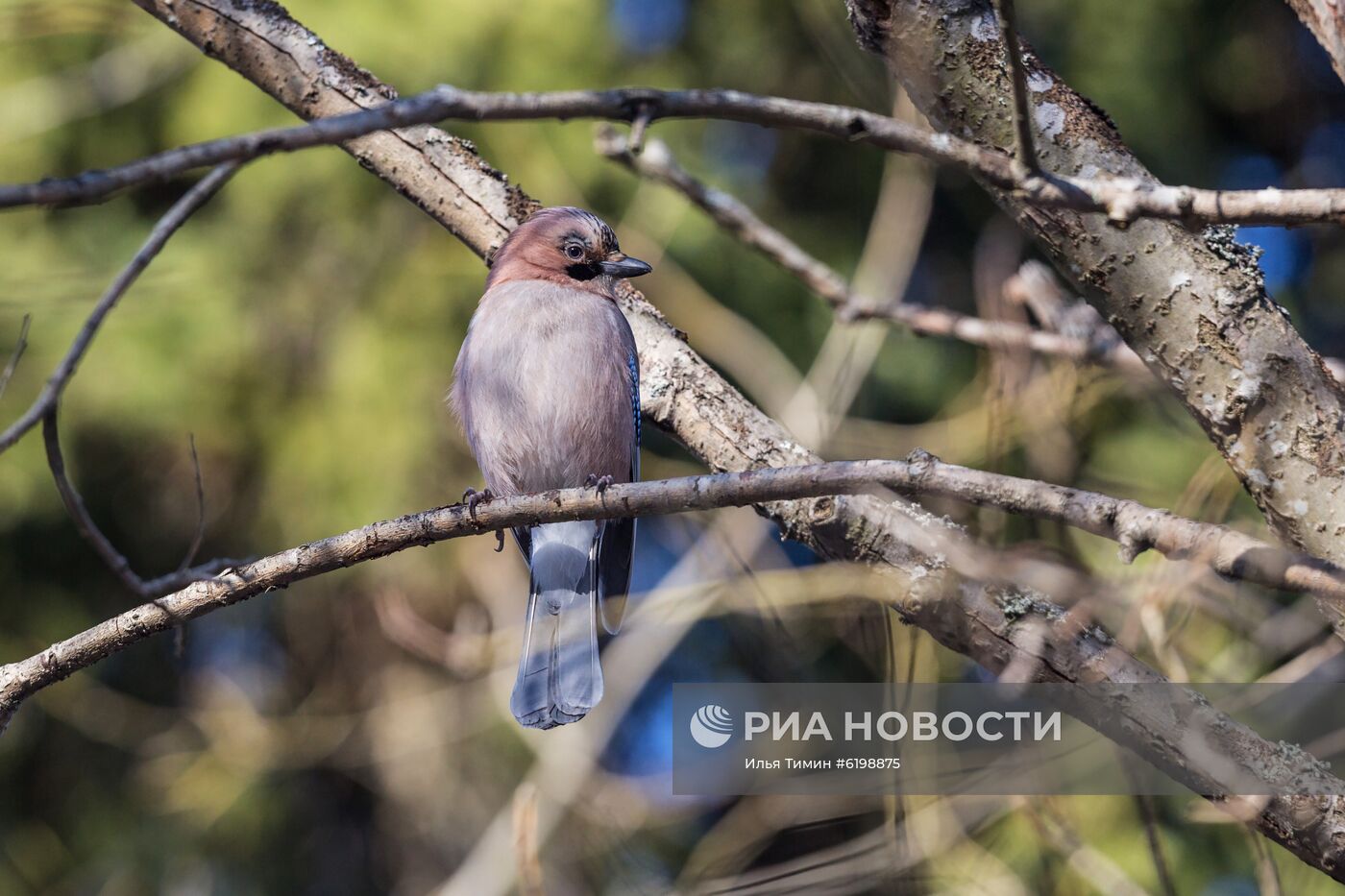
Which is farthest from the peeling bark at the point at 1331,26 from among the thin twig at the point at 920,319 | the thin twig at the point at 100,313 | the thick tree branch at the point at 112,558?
the thick tree branch at the point at 112,558

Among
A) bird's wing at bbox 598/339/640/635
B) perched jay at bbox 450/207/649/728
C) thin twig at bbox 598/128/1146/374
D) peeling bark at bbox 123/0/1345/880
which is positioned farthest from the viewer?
bird's wing at bbox 598/339/640/635

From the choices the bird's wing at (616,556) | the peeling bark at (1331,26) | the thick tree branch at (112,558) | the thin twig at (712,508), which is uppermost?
the bird's wing at (616,556)

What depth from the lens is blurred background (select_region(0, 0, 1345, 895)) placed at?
586 centimetres

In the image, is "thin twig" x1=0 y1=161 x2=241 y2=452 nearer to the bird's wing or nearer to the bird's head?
the bird's head

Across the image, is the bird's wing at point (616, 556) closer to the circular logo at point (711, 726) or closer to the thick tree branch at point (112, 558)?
the circular logo at point (711, 726)

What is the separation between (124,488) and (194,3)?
435 cm

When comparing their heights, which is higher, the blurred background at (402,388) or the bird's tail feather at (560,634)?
the blurred background at (402,388)

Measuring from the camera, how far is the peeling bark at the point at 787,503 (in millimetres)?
2504

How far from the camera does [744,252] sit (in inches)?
260

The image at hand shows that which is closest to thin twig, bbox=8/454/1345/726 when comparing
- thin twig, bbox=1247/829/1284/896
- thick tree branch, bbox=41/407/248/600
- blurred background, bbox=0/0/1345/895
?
thick tree branch, bbox=41/407/248/600

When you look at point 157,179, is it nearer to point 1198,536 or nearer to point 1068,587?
point 1068,587

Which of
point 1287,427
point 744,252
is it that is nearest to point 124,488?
point 744,252

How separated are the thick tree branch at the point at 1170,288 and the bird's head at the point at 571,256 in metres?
1.58

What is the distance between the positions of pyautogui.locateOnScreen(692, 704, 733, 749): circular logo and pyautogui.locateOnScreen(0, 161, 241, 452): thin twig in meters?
2.31
